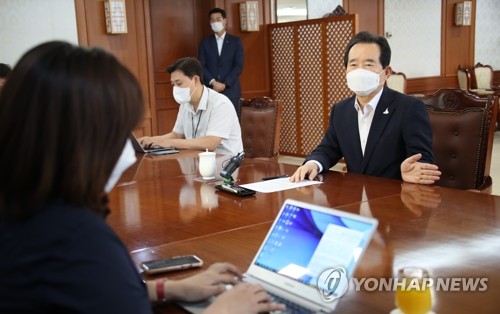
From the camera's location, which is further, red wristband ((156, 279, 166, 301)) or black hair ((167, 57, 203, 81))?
black hair ((167, 57, 203, 81))

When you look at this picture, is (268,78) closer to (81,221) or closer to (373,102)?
(373,102)

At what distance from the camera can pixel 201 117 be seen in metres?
3.47

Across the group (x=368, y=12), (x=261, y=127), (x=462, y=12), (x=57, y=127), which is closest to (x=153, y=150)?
(x=261, y=127)

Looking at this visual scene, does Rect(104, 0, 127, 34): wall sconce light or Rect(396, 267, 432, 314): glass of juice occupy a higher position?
Rect(104, 0, 127, 34): wall sconce light

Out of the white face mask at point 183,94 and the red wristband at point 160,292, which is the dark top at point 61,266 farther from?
the white face mask at point 183,94

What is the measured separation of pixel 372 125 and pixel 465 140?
1.39 ft

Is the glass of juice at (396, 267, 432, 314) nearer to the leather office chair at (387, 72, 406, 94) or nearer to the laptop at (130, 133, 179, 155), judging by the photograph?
the laptop at (130, 133, 179, 155)

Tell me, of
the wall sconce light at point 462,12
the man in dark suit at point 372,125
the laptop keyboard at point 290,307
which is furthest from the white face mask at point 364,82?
the wall sconce light at point 462,12

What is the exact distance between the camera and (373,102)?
2.47 meters

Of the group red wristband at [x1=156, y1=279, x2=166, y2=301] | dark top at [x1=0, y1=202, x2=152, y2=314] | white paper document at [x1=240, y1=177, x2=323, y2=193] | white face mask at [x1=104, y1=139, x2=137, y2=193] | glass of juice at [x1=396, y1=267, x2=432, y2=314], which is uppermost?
white face mask at [x1=104, y1=139, x2=137, y2=193]

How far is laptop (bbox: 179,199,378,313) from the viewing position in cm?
103

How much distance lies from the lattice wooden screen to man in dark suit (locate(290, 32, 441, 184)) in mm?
3442

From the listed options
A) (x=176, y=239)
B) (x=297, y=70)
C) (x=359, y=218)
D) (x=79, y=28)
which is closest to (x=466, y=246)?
(x=359, y=218)

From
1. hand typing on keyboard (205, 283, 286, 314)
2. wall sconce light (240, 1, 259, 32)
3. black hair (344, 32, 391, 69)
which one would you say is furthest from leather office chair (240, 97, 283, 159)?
wall sconce light (240, 1, 259, 32)
